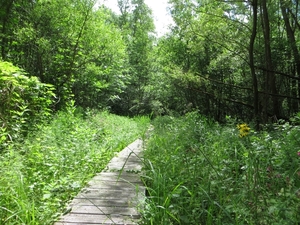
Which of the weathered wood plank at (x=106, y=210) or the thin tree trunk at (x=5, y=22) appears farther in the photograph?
the thin tree trunk at (x=5, y=22)

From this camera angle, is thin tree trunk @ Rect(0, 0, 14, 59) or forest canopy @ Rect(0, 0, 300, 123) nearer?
thin tree trunk @ Rect(0, 0, 14, 59)

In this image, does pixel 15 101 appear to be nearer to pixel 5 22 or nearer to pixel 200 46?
pixel 5 22

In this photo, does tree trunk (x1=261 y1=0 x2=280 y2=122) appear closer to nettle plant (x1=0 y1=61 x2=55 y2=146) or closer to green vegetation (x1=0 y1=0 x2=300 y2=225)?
green vegetation (x1=0 y1=0 x2=300 y2=225)

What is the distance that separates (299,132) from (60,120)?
18.0 feet

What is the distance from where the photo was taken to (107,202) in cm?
257

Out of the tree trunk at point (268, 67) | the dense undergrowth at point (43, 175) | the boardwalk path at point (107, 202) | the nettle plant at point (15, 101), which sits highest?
the tree trunk at point (268, 67)

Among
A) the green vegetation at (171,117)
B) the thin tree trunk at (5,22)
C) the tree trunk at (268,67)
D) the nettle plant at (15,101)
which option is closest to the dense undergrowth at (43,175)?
the green vegetation at (171,117)

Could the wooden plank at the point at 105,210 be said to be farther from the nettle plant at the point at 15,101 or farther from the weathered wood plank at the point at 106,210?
the nettle plant at the point at 15,101

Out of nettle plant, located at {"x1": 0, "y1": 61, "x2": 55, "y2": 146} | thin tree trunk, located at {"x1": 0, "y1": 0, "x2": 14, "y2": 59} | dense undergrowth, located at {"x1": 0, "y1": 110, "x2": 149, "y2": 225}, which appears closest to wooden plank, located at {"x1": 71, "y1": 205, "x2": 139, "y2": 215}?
dense undergrowth, located at {"x1": 0, "y1": 110, "x2": 149, "y2": 225}

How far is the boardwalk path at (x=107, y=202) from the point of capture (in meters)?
2.18

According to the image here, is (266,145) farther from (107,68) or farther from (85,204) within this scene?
(107,68)

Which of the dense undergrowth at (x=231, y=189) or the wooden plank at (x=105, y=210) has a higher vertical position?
the dense undergrowth at (x=231, y=189)

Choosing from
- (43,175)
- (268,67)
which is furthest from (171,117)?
(43,175)

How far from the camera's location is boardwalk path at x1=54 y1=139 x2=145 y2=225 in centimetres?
218
